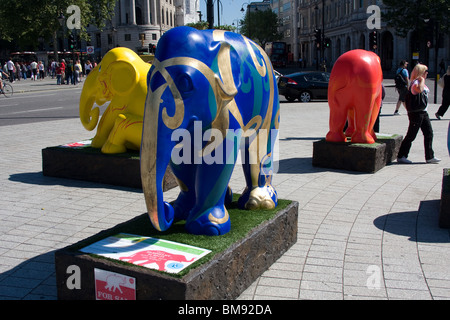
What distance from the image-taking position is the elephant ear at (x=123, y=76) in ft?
23.2

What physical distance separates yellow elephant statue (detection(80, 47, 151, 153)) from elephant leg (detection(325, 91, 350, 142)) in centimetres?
320

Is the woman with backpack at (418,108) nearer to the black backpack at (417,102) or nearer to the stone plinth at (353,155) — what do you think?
the black backpack at (417,102)

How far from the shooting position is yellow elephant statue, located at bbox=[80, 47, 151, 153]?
7109mm

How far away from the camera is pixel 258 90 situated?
13.4 feet

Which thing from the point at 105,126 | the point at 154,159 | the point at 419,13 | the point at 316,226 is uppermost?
the point at 419,13

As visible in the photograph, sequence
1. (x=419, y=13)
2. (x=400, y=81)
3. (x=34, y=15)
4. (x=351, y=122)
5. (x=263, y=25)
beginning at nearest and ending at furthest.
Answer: (x=351, y=122) → (x=400, y=81) → (x=419, y=13) → (x=34, y=15) → (x=263, y=25)

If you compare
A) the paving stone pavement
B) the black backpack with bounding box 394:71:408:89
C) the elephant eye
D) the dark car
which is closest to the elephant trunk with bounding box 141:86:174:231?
the elephant eye

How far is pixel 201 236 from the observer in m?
3.76

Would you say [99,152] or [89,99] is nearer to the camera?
[99,152]

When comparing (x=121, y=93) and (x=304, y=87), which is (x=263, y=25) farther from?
(x=121, y=93)

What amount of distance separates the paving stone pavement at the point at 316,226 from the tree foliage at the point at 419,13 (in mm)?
34215

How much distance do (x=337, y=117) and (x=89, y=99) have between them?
161 inches

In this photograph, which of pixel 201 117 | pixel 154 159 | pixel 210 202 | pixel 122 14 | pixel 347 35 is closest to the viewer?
pixel 154 159

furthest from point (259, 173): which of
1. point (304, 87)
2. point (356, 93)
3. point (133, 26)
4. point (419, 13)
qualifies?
point (133, 26)
